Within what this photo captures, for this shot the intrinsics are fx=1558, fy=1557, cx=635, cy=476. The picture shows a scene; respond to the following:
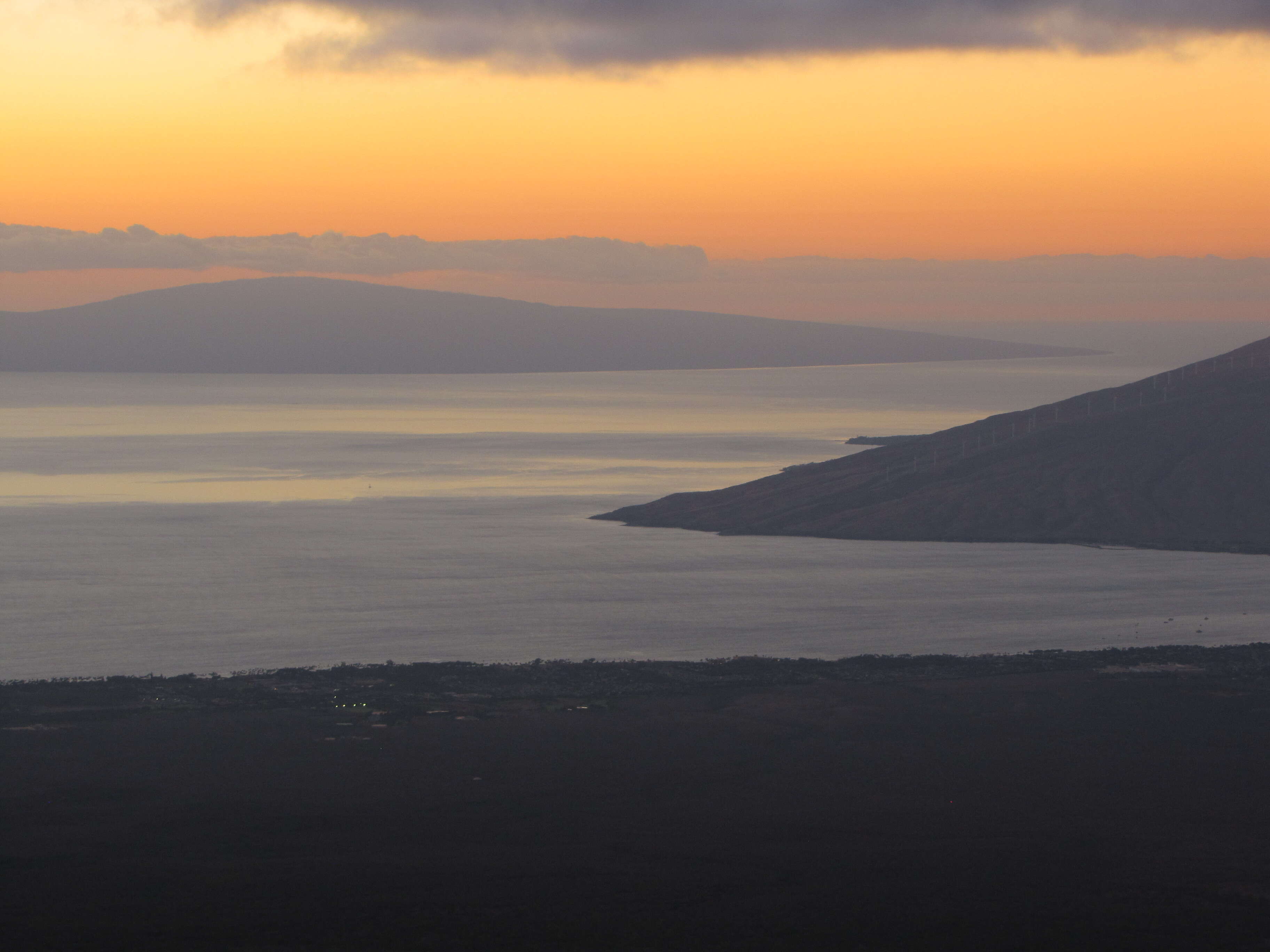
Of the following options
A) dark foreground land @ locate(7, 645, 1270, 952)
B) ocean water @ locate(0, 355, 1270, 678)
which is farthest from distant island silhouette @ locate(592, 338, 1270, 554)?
dark foreground land @ locate(7, 645, 1270, 952)

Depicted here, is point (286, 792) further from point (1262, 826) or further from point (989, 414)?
point (989, 414)

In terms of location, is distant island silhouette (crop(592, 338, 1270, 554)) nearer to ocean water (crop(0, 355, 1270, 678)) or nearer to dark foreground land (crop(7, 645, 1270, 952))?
ocean water (crop(0, 355, 1270, 678))

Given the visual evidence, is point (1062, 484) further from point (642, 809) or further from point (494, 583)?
point (642, 809)

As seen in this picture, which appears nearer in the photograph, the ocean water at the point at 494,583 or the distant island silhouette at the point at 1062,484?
the ocean water at the point at 494,583

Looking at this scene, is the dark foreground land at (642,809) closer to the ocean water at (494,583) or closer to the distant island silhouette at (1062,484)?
the ocean water at (494,583)

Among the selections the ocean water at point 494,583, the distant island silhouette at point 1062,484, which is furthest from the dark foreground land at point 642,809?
the distant island silhouette at point 1062,484

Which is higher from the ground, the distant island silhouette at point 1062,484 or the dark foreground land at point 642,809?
the distant island silhouette at point 1062,484

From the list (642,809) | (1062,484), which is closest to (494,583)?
(1062,484)

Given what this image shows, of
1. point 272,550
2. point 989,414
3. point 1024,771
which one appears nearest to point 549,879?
point 1024,771
